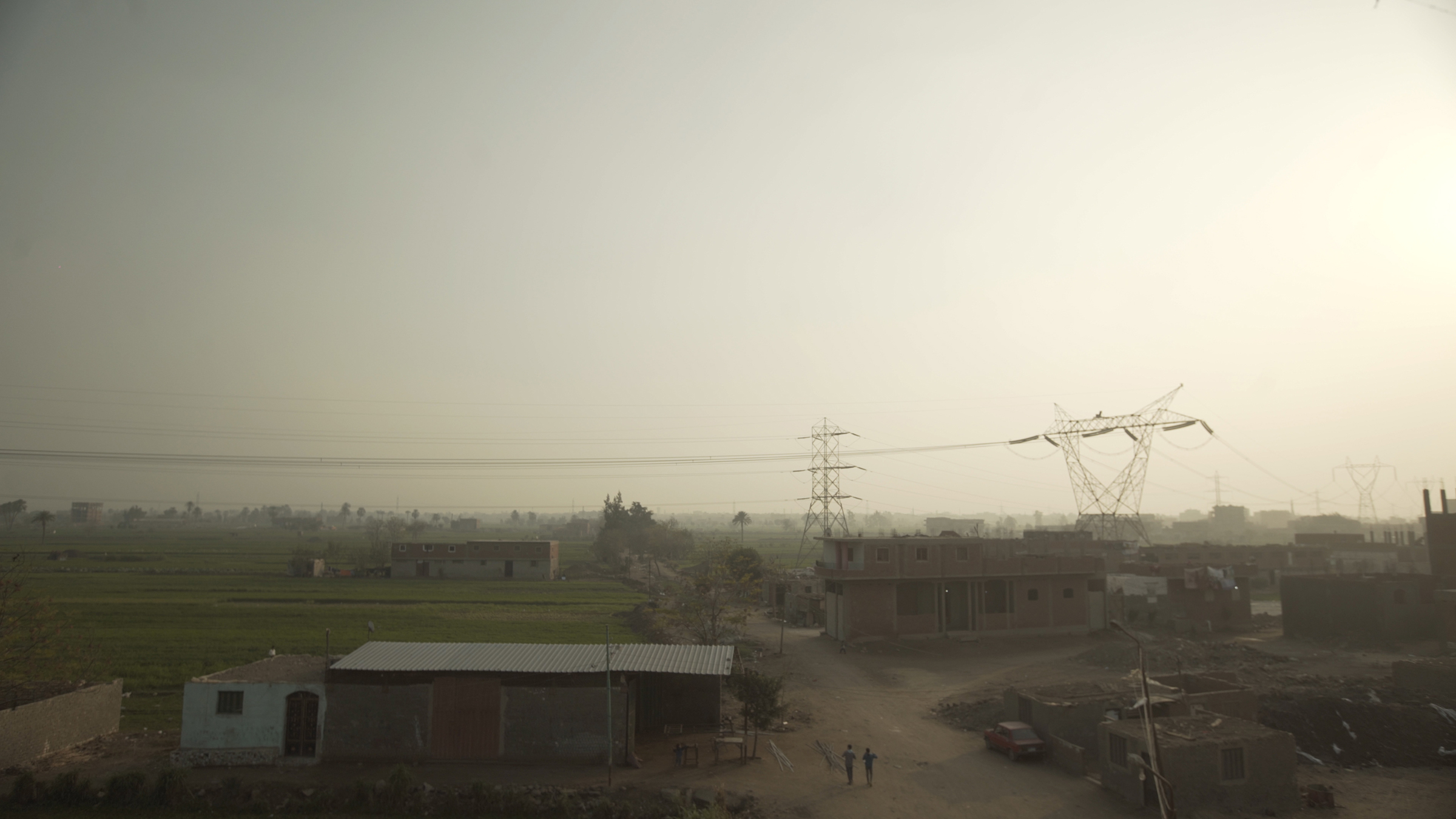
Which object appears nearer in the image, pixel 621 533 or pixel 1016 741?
pixel 1016 741

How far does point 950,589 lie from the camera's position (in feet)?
145

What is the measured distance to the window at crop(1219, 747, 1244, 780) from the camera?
60.7ft

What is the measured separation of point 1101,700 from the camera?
2333 centimetres

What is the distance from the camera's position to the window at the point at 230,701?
20828 mm

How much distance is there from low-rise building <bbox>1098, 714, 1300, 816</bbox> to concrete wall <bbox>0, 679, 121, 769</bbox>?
29.4m

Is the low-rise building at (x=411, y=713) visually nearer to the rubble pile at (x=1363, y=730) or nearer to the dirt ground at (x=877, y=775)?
the dirt ground at (x=877, y=775)

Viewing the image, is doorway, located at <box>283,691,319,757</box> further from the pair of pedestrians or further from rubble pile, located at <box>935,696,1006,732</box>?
rubble pile, located at <box>935,696,1006,732</box>

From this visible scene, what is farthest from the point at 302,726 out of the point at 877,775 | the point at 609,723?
the point at 877,775

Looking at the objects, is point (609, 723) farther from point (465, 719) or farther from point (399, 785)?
point (399, 785)

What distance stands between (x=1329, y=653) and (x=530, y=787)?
4301cm

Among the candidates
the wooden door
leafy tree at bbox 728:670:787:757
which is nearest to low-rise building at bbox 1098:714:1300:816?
leafy tree at bbox 728:670:787:757

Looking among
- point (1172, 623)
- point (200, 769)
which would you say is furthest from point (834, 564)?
point (200, 769)

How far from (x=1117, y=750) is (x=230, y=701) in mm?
24305

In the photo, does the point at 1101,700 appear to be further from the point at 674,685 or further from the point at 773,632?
the point at 773,632
